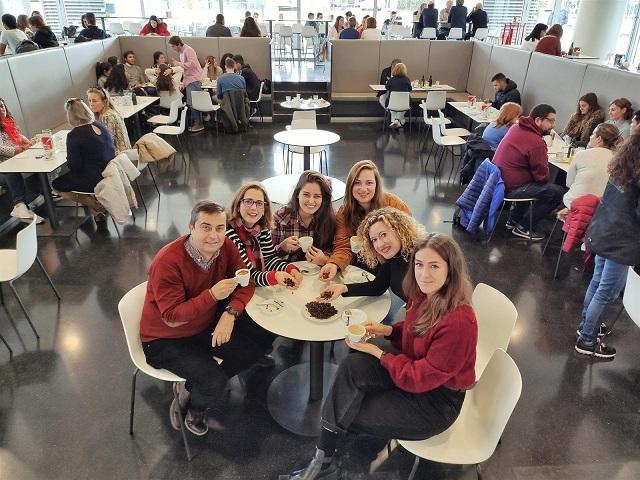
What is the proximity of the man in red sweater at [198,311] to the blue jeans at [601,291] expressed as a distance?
80.7 inches

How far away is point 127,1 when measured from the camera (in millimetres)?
11703

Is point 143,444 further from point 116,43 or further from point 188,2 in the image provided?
point 188,2

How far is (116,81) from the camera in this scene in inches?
251

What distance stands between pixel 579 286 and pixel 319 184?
2366 millimetres

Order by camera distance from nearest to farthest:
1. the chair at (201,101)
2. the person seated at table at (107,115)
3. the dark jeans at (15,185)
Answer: the dark jeans at (15,185), the person seated at table at (107,115), the chair at (201,101)

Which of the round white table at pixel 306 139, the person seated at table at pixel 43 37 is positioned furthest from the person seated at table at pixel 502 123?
the person seated at table at pixel 43 37

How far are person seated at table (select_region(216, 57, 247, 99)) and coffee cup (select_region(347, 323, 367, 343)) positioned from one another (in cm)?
585

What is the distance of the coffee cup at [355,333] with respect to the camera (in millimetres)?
1695

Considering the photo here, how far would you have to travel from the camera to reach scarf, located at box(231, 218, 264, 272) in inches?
92.5

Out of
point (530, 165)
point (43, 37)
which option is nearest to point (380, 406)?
point (530, 165)

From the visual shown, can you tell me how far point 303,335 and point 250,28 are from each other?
7.77 metres

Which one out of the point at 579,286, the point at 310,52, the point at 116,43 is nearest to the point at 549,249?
the point at 579,286

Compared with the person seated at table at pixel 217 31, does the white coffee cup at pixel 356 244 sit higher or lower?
lower

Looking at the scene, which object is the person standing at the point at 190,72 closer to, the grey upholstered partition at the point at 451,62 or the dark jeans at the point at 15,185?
the dark jeans at the point at 15,185
